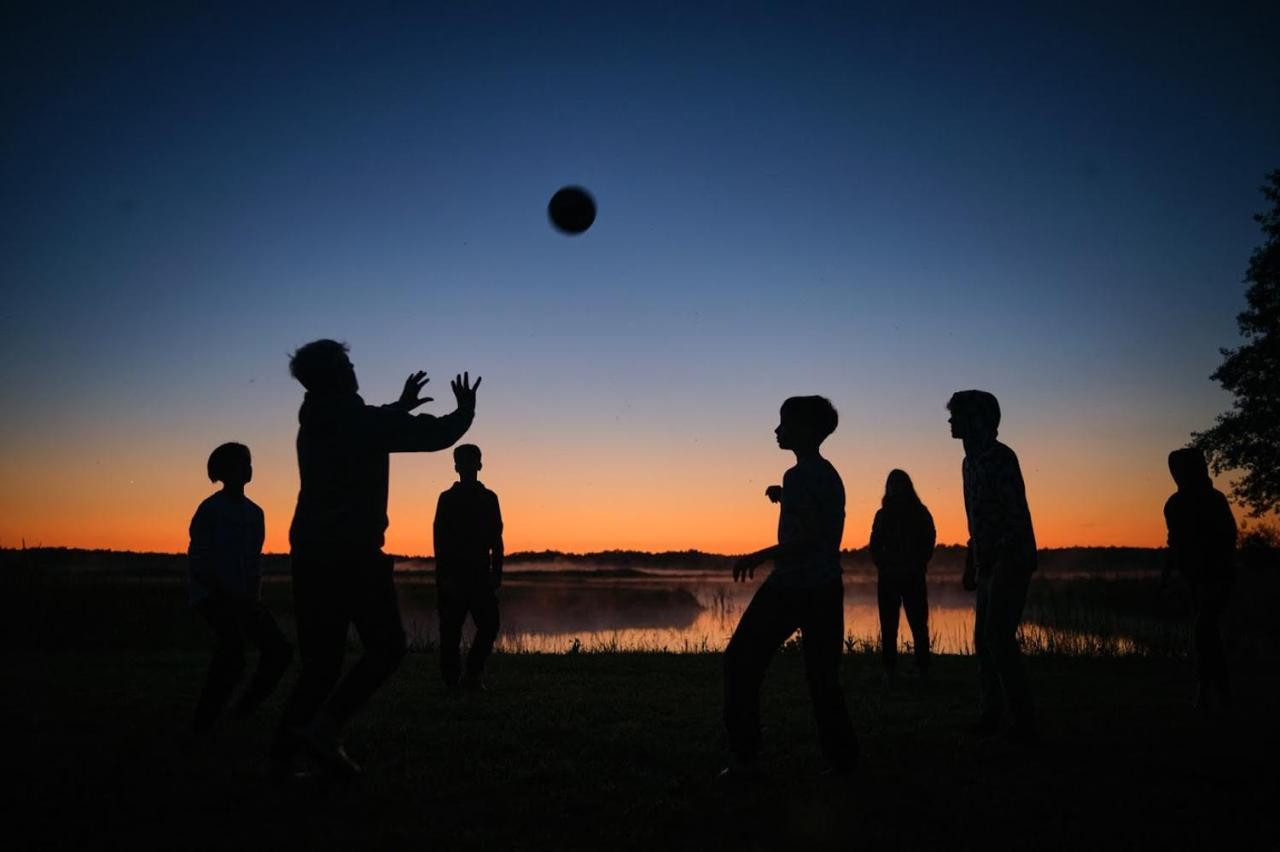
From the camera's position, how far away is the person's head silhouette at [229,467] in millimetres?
6758

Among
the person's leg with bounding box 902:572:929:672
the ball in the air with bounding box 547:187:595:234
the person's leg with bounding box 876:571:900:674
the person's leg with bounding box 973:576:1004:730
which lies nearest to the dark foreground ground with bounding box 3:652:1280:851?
the person's leg with bounding box 973:576:1004:730

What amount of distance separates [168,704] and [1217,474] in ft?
128

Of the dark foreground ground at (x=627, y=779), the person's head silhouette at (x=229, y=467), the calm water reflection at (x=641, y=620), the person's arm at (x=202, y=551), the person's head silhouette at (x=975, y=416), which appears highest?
the person's head silhouette at (x=975, y=416)

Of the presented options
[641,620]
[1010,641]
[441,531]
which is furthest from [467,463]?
[641,620]

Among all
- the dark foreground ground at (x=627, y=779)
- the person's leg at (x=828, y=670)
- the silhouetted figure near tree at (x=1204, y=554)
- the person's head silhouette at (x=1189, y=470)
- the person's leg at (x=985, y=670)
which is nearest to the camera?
the dark foreground ground at (x=627, y=779)

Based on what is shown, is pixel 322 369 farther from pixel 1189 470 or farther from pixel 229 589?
pixel 1189 470

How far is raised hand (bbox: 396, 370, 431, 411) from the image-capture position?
500cm

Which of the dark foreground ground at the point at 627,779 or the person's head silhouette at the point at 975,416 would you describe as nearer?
the dark foreground ground at the point at 627,779

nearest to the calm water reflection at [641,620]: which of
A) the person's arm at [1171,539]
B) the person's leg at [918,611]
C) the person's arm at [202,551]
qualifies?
the person's leg at [918,611]

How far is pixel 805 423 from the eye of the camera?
5.29 meters

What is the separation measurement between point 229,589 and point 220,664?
1.90ft

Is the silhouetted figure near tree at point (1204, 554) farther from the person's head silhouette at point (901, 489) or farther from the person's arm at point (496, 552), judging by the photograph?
the person's arm at point (496, 552)

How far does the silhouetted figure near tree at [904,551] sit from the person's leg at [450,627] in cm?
532

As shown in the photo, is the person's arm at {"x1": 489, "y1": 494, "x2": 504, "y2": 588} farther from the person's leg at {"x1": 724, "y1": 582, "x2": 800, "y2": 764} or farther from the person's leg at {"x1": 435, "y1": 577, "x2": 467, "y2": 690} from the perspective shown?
the person's leg at {"x1": 724, "y1": 582, "x2": 800, "y2": 764}
